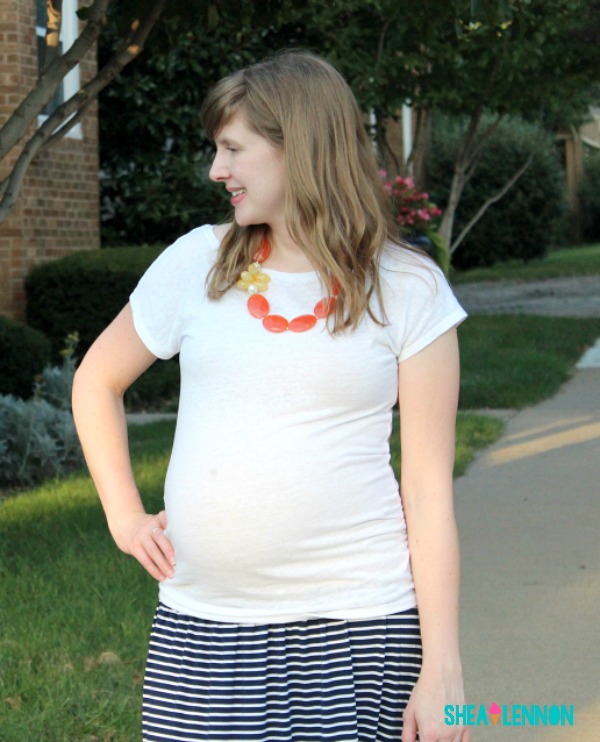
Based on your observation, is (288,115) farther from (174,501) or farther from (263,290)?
(174,501)

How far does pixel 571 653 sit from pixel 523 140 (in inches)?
901

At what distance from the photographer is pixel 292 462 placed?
2045mm

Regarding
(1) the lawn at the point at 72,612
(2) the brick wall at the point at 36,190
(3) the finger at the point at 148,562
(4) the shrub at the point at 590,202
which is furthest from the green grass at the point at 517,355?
(4) the shrub at the point at 590,202

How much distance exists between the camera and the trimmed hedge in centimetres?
1047

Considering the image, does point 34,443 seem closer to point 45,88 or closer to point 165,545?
point 45,88

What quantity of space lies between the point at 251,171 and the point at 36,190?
9126mm

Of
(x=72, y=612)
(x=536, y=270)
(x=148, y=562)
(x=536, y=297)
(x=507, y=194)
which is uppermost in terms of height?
(x=148, y=562)

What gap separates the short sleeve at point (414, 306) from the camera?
2104mm

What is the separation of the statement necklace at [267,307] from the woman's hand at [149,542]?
369 millimetres

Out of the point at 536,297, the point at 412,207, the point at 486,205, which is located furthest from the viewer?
the point at 536,297

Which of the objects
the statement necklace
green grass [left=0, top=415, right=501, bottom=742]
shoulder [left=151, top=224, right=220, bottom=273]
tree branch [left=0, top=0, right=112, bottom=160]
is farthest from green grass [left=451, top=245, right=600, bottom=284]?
the statement necklace

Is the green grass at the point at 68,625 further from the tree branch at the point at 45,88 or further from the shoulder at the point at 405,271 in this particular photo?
the shoulder at the point at 405,271

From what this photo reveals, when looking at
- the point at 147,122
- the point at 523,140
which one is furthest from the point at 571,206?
the point at 147,122

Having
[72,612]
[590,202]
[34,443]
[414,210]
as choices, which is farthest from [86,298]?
[590,202]
